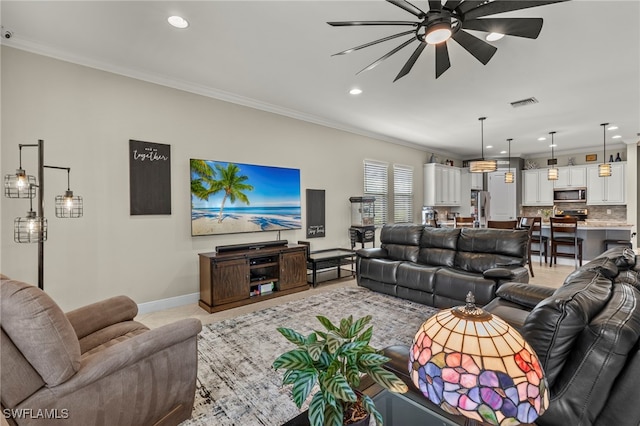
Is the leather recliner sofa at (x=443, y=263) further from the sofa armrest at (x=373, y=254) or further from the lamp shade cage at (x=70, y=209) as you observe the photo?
the lamp shade cage at (x=70, y=209)

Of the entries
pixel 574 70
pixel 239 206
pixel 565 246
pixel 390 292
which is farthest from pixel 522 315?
pixel 565 246

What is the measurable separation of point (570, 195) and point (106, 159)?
10.6 m

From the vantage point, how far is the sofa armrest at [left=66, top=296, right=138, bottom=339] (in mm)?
1875

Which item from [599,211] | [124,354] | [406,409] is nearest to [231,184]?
Result: [124,354]

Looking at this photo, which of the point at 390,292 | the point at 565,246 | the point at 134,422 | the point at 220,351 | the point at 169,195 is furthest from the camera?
the point at 565,246

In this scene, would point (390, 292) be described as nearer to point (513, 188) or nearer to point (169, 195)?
point (169, 195)

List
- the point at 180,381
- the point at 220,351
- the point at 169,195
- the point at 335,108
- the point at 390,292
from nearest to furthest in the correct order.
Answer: the point at 180,381
the point at 220,351
the point at 169,195
the point at 390,292
the point at 335,108

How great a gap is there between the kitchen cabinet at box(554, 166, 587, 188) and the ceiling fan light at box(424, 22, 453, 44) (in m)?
8.65

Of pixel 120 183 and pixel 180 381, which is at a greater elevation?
pixel 120 183

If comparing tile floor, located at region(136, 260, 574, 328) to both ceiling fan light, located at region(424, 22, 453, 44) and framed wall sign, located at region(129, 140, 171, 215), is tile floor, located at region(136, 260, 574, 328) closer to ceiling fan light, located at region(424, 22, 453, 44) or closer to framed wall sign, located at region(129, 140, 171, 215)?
framed wall sign, located at region(129, 140, 171, 215)

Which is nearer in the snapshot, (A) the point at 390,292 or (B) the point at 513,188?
(A) the point at 390,292

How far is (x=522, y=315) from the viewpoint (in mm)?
2213

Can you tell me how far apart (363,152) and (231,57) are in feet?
12.2

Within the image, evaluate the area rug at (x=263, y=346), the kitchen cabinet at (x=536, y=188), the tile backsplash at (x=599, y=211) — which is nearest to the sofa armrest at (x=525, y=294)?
the area rug at (x=263, y=346)
